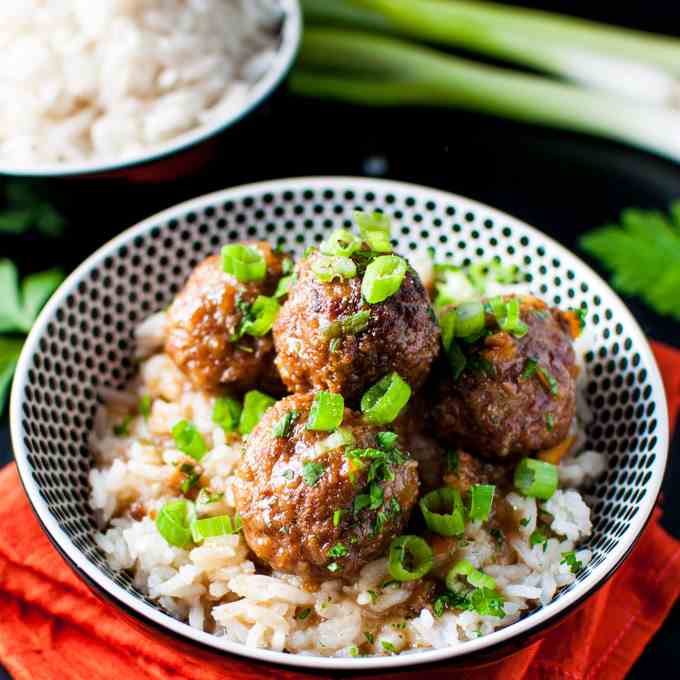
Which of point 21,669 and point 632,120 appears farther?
point 632,120

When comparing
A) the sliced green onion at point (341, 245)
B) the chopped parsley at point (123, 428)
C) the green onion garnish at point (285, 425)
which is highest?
the sliced green onion at point (341, 245)

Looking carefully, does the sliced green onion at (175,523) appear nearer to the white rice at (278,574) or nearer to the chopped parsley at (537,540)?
the white rice at (278,574)

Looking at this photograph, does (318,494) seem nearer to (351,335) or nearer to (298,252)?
(351,335)

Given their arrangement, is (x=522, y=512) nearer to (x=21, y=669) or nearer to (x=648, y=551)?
(x=648, y=551)

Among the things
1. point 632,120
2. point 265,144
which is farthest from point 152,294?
point 632,120

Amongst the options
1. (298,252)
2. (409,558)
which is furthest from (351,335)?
(298,252)

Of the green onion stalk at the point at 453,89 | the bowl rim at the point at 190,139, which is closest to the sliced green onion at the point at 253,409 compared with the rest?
the bowl rim at the point at 190,139
